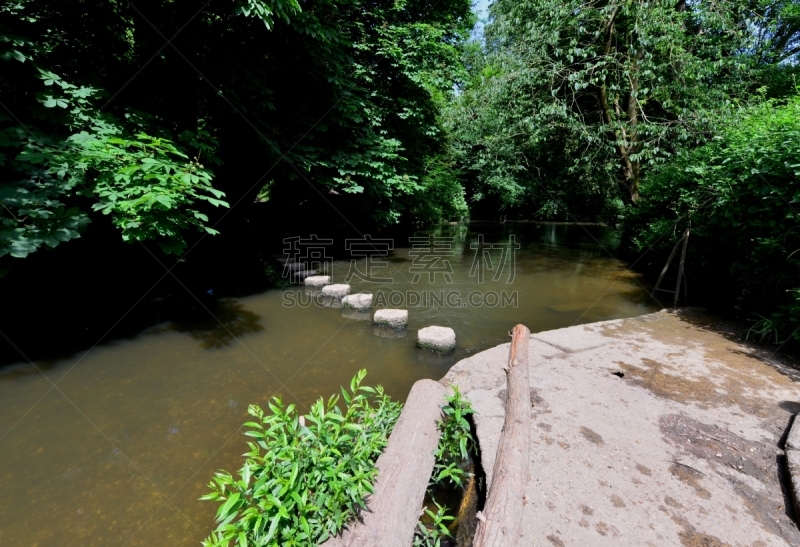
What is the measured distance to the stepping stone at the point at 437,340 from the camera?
4.26m

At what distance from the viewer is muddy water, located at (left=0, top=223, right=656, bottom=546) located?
213 centimetres

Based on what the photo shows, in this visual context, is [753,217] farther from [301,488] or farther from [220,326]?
[220,326]

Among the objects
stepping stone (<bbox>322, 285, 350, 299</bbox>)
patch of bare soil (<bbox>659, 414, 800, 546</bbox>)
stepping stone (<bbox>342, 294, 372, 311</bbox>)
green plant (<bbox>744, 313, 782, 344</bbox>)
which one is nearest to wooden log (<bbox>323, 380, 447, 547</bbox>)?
patch of bare soil (<bbox>659, 414, 800, 546</bbox>)

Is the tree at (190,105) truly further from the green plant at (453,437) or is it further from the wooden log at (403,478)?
the green plant at (453,437)

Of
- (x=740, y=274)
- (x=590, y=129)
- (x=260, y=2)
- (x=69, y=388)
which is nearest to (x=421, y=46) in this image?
(x=590, y=129)

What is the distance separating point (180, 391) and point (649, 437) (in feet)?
13.7

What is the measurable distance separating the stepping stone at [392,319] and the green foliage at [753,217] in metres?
4.39

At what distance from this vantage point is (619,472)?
6.85 ft

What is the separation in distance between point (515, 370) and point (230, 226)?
9652mm

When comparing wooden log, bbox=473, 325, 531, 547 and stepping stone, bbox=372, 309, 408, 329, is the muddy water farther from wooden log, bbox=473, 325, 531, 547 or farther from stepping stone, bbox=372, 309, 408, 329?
wooden log, bbox=473, 325, 531, 547

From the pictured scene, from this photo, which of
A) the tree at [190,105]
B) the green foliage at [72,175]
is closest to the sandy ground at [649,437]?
the green foliage at [72,175]

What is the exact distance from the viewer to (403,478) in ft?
6.14

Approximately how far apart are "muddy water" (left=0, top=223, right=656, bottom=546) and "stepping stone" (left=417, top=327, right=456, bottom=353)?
0.14 meters

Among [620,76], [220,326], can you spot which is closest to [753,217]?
[620,76]
